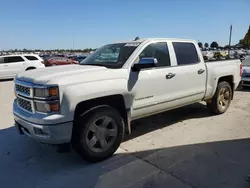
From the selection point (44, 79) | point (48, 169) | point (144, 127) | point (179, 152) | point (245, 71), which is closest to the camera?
point (44, 79)

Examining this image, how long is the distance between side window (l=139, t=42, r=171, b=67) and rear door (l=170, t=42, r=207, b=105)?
0.20 meters

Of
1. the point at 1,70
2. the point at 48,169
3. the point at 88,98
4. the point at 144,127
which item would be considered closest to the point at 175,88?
the point at 144,127

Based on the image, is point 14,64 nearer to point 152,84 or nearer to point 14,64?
point 14,64

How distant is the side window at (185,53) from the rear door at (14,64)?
532 inches

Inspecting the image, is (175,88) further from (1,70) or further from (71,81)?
(1,70)

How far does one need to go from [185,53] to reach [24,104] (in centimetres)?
336

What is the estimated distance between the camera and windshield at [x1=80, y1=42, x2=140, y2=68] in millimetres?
4182

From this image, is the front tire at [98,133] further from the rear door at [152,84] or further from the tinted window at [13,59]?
the tinted window at [13,59]

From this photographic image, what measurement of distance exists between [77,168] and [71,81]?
132cm

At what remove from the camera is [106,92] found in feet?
11.8

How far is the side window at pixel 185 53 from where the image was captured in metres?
4.91

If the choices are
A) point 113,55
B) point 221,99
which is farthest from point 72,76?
point 221,99

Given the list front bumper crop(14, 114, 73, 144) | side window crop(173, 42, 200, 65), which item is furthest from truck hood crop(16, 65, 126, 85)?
side window crop(173, 42, 200, 65)

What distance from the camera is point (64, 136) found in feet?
10.8
